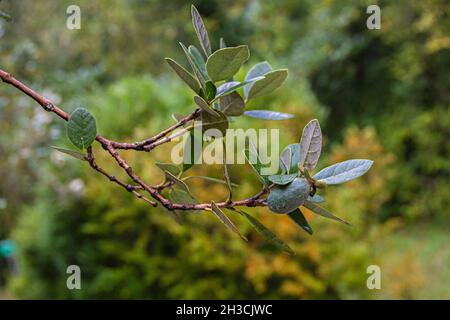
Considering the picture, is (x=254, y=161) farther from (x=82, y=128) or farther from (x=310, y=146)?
(x=82, y=128)

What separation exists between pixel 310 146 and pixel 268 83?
0.48 feet

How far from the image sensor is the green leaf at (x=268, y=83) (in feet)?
2.62

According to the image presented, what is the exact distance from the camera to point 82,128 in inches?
30.0

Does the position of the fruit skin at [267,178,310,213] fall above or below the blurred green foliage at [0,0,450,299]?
below

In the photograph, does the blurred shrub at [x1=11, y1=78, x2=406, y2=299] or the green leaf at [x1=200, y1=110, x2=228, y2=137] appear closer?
the green leaf at [x1=200, y1=110, x2=228, y2=137]

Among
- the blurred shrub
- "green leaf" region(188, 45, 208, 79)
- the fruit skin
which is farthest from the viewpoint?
the blurred shrub

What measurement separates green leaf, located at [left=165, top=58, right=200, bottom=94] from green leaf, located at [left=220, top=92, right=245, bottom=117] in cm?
6

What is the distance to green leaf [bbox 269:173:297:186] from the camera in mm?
703

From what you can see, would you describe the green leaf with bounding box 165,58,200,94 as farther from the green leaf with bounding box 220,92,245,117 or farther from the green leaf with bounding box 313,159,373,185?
the green leaf with bounding box 313,159,373,185

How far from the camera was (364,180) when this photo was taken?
486 cm

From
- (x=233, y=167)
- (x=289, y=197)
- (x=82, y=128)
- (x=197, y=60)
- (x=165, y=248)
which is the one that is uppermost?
(x=233, y=167)

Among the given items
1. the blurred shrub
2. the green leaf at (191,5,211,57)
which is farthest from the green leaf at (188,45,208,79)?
the blurred shrub

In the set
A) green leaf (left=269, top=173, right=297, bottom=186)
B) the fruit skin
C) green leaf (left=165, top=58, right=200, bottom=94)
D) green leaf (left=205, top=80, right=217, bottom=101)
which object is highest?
green leaf (left=165, top=58, right=200, bottom=94)

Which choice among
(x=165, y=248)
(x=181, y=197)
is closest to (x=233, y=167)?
(x=165, y=248)
